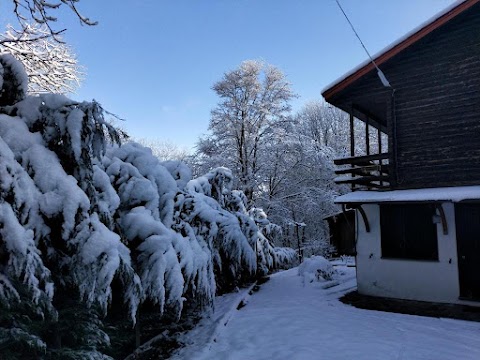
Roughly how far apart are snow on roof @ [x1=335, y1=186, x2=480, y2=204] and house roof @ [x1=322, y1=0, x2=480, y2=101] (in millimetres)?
3507

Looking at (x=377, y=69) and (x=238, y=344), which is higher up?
(x=377, y=69)

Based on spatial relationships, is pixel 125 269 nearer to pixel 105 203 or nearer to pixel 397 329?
pixel 105 203

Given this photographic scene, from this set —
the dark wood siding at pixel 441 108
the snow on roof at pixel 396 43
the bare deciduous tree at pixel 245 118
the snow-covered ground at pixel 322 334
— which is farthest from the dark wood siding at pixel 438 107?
the bare deciduous tree at pixel 245 118

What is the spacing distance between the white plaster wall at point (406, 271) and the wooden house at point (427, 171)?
0.08 ft

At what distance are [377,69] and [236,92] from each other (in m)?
12.0

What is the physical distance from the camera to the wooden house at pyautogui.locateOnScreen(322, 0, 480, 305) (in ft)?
30.1

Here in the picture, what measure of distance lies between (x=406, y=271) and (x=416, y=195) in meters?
2.20

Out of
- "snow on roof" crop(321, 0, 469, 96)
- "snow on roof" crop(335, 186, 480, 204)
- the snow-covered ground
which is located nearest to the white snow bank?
the snow-covered ground

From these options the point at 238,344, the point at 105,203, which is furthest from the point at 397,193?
the point at 105,203

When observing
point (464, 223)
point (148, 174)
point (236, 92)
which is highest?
point (236, 92)

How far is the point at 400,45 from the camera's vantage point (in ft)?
33.5

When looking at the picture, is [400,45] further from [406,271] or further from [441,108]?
[406,271]

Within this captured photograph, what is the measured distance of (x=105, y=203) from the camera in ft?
13.2

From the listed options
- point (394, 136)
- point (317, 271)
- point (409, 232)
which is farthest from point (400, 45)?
point (317, 271)
